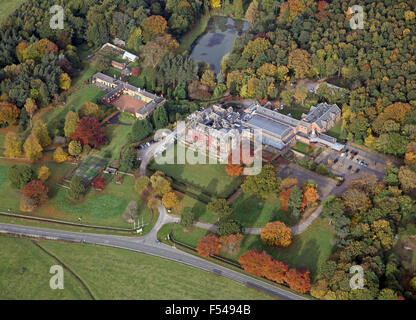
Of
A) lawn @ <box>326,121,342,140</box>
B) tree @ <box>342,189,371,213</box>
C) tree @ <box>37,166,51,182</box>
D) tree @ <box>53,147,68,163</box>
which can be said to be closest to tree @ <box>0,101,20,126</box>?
tree @ <box>53,147,68,163</box>

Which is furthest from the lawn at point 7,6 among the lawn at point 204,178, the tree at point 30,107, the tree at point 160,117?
the lawn at point 204,178

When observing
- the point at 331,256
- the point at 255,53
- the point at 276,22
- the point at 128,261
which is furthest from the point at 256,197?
the point at 276,22

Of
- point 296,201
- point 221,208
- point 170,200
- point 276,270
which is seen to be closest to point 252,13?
point 296,201

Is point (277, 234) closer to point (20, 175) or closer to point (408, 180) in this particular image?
point (408, 180)

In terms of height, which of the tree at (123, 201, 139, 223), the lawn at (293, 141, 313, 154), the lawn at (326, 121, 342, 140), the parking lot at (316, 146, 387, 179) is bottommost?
the tree at (123, 201, 139, 223)

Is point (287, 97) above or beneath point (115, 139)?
above

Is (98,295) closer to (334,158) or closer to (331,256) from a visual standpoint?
(331,256)

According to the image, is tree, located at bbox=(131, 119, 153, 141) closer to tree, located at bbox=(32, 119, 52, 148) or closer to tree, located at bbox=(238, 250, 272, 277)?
tree, located at bbox=(32, 119, 52, 148)
